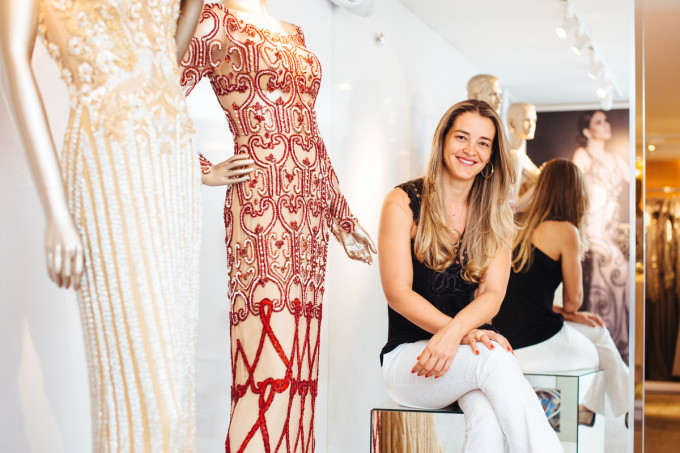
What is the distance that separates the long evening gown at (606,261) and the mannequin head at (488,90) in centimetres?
46

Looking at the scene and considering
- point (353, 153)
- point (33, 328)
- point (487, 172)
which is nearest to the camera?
point (33, 328)

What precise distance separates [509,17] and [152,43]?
7.75 ft

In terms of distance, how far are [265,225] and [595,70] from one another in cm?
201

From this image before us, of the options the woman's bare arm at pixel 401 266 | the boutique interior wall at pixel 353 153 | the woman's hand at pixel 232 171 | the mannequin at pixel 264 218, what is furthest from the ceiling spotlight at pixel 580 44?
the woman's hand at pixel 232 171

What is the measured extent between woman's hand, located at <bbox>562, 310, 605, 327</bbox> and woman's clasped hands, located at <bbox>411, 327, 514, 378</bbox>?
3.23 feet

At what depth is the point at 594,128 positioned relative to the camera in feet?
11.3

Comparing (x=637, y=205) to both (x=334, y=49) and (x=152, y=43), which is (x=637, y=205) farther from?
(x=152, y=43)

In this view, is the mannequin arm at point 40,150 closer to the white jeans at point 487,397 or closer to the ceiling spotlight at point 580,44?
the white jeans at point 487,397

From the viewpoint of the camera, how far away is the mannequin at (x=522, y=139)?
11.5ft

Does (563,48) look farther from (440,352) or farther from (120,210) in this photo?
(120,210)

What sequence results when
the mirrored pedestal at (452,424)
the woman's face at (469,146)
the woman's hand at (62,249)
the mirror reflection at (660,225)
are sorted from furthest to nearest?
the mirror reflection at (660,225), the woman's face at (469,146), the mirrored pedestal at (452,424), the woman's hand at (62,249)

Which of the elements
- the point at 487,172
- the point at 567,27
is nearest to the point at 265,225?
the point at 487,172

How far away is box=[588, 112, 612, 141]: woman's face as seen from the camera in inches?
135

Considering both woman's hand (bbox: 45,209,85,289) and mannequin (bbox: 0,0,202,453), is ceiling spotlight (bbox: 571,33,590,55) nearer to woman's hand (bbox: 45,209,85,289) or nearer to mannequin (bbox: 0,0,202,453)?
mannequin (bbox: 0,0,202,453)
